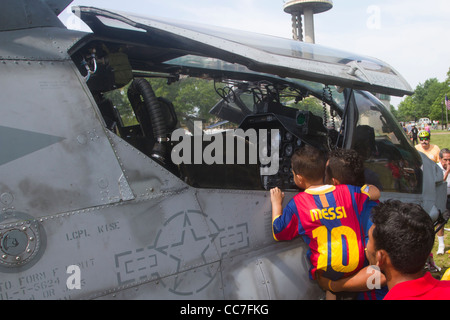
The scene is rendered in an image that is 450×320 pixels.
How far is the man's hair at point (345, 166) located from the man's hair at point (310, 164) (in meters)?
0.14

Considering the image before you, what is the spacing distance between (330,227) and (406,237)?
80cm

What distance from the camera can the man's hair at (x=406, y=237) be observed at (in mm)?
1792

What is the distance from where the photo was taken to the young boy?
2576 mm

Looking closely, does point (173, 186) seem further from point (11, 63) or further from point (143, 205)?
point (11, 63)

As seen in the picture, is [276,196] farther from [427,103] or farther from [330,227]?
[427,103]

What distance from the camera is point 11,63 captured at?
85.3 inches

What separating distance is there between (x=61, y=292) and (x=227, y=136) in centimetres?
187

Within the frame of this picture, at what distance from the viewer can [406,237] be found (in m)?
1.80

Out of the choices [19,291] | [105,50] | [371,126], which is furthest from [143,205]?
[371,126]

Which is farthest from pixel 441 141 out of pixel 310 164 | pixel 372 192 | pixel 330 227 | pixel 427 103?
pixel 427 103

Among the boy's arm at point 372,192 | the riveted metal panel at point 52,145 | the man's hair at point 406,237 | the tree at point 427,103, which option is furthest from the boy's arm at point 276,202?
the tree at point 427,103

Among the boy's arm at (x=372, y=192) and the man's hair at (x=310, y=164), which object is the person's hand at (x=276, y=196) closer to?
the man's hair at (x=310, y=164)

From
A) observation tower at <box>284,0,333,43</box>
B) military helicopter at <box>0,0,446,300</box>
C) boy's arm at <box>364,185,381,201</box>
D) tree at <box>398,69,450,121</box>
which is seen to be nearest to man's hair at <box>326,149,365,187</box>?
boy's arm at <box>364,185,381,201</box>

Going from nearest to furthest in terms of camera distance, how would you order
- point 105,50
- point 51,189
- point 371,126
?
1. point 51,189
2. point 105,50
3. point 371,126
